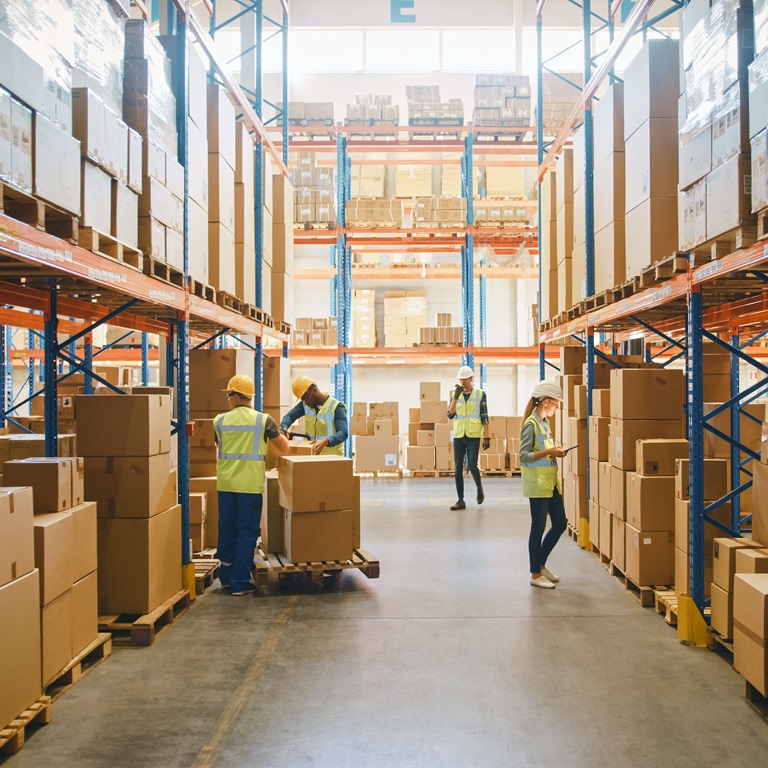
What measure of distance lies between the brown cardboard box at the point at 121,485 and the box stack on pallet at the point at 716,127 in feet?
13.1

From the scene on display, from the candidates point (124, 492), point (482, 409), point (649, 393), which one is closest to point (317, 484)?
point (124, 492)

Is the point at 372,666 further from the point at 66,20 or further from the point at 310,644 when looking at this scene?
the point at 66,20

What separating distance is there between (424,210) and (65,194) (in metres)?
11.0

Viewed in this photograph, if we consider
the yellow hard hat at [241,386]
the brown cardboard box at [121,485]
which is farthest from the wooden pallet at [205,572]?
the yellow hard hat at [241,386]

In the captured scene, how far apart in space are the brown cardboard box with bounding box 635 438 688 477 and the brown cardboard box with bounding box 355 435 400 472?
8.60 metres

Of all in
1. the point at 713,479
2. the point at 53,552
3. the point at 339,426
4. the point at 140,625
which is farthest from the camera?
the point at 339,426

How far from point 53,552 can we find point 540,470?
146 inches

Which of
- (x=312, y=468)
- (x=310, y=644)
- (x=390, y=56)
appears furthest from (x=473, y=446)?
(x=390, y=56)

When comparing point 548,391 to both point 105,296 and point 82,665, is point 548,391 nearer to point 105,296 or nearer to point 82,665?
point 105,296

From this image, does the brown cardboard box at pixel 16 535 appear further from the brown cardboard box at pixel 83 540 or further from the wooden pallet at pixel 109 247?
the wooden pallet at pixel 109 247

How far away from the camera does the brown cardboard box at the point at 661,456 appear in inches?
233

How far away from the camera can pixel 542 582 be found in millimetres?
6371

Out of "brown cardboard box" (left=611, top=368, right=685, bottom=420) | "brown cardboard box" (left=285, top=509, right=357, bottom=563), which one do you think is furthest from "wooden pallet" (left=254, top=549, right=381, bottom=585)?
"brown cardboard box" (left=611, top=368, right=685, bottom=420)

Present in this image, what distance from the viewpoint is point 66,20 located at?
14.4 ft
